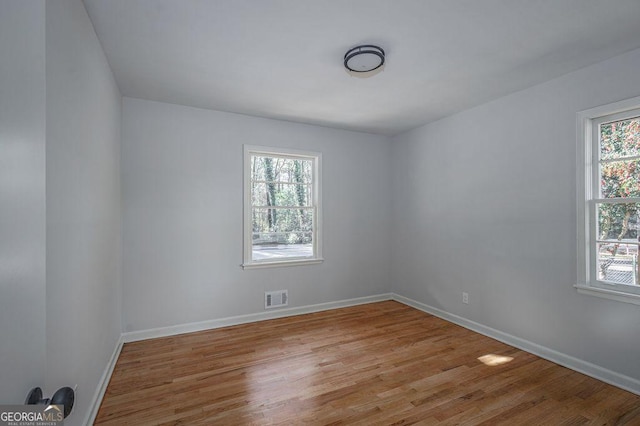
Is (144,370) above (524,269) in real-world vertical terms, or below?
below

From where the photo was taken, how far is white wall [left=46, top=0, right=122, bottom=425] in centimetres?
139

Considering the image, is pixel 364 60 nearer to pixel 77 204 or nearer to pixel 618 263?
pixel 77 204

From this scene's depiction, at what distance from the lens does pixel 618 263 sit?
2.59 meters

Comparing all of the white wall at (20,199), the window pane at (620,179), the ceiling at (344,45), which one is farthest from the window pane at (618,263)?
the white wall at (20,199)

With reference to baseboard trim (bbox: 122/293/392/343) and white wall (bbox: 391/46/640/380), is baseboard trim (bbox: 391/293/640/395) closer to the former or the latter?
white wall (bbox: 391/46/640/380)

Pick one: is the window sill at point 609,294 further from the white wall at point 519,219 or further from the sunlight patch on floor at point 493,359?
the sunlight patch on floor at point 493,359

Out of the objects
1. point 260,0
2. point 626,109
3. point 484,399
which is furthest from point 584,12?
point 484,399

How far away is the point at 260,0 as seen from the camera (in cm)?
189

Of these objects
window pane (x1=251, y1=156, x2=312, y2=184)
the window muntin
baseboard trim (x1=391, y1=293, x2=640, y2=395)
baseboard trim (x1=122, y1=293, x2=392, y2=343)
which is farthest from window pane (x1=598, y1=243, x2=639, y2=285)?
window pane (x1=251, y1=156, x2=312, y2=184)

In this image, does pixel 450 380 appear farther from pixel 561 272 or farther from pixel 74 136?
pixel 74 136

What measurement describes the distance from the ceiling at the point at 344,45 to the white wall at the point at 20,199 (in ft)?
5.14

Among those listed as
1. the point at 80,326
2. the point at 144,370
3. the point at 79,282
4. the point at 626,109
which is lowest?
the point at 144,370

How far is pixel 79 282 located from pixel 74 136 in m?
0.83

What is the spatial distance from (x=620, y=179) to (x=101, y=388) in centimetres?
454
